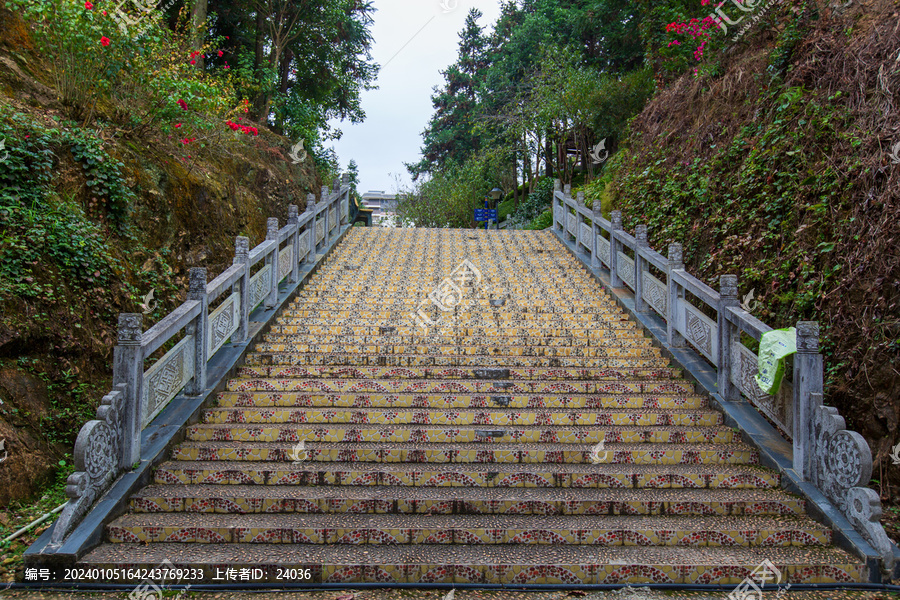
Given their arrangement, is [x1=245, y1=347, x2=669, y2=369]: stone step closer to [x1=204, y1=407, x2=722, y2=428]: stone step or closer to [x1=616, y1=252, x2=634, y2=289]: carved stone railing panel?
[x1=204, y1=407, x2=722, y2=428]: stone step

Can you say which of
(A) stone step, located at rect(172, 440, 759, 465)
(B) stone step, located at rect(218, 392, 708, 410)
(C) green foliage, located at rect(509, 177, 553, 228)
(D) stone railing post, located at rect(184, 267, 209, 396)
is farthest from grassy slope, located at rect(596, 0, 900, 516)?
(C) green foliage, located at rect(509, 177, 553, 228)

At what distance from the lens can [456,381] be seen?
5270 mm

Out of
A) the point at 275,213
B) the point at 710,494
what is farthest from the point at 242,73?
the point at 710,494

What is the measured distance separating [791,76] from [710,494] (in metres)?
5.48

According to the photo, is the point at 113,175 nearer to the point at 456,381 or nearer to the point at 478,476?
the point at 456,381

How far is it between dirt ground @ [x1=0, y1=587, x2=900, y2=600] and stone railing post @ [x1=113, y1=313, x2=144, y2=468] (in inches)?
Answer: 37.5

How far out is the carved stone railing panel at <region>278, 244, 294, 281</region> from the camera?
23.7 feet

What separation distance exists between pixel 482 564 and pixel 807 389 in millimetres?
2684

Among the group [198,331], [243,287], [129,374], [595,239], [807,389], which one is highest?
[595,239]

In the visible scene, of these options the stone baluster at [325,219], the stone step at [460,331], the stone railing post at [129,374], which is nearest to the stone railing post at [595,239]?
the stone step at [460,331]

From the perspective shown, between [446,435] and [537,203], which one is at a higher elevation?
[537,203]

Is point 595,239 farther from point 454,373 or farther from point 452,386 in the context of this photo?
point 452,386

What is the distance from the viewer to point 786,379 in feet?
13.4

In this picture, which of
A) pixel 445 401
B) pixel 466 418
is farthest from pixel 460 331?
pixel 466 418
